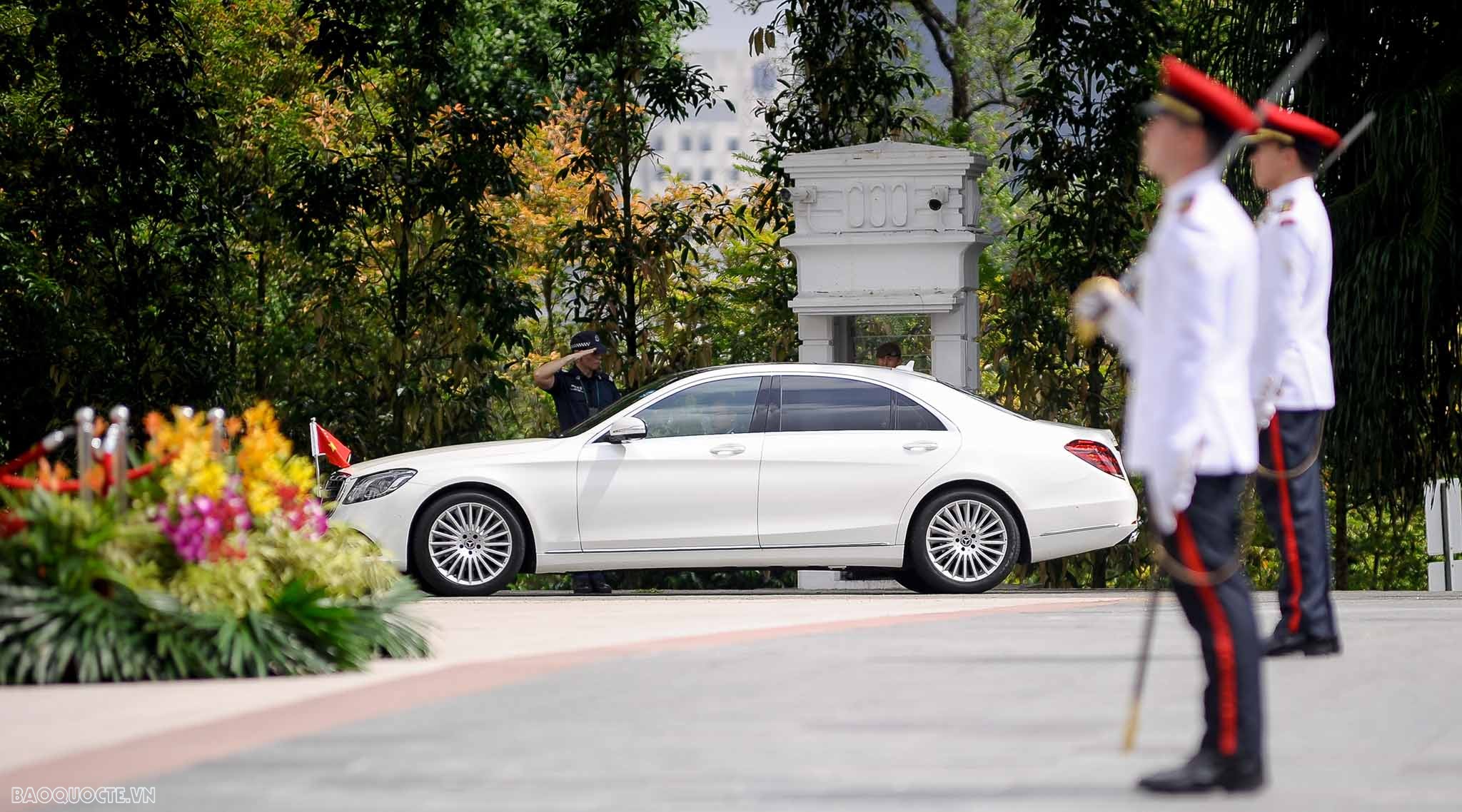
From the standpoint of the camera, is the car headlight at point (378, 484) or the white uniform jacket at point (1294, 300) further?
the car headlight at point (378, 484)

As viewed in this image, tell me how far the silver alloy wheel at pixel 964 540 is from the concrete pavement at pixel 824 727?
3085 millimetres

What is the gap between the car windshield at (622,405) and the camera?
14117mm

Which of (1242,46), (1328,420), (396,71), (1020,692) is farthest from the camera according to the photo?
(396,71)

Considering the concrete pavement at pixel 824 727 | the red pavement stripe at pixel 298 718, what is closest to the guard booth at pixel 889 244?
the concrete pavement at pixel 824 727

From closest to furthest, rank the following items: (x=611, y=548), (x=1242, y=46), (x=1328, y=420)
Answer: (x=611, y=548)
(x=1328, y=420)
(x=1242, y=46)

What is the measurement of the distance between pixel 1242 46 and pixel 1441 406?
3311mm

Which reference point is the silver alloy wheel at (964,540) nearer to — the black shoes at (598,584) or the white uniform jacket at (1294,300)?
the black shoes at (598,584)

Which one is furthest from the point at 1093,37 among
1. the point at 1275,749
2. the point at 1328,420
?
the point at 1275,749

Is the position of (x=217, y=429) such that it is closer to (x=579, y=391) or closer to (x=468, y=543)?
(x=468, y=543)

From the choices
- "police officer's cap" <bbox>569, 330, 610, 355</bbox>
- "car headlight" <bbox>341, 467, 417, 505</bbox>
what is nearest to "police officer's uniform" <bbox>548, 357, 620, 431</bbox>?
"police officer's cap" <bbox>569, 330, 610, 355</bbox>

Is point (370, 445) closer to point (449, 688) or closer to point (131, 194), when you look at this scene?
point (131, 194)

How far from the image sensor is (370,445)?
78.7ft

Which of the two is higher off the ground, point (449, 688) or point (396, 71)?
point (396, 71)

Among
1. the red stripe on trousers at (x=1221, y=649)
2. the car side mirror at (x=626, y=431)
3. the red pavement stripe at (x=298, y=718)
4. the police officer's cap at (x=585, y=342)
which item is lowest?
the red pavement stripe at (x=298, y=718)
